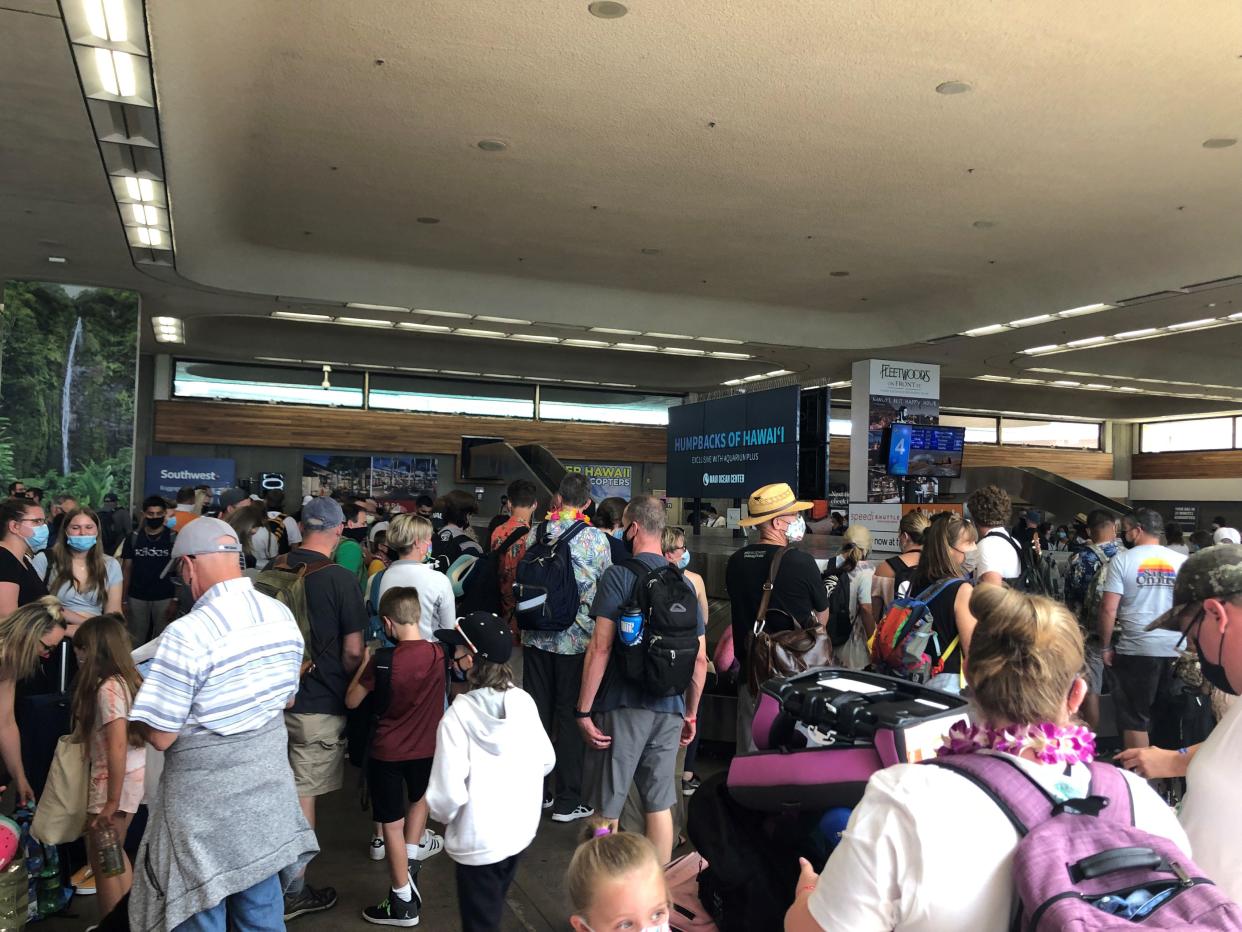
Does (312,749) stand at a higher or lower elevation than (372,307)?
lower

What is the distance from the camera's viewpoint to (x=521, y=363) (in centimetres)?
1967

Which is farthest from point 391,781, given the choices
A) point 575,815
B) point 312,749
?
point 575,815

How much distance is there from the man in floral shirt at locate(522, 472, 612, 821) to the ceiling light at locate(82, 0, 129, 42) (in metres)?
3.35

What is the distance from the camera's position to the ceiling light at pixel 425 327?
1395 cm

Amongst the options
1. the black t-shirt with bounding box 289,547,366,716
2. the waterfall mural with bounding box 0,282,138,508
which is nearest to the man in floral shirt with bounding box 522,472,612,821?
the black t-shirt with bounding box 289,547,366,716

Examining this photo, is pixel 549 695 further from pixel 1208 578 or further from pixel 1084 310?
pixel 1084 310

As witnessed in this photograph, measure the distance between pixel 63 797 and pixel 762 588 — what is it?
10.2 ft

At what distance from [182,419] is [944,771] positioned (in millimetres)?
19673

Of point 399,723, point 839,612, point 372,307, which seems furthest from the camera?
point 372,307

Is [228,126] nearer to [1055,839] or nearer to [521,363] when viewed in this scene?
[1055,839]

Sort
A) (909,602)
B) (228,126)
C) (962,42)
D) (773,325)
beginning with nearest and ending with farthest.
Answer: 1. (909,602)
2. (962,42)
3. (228,126)
4. (773,325)

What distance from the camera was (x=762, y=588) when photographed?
188 inches

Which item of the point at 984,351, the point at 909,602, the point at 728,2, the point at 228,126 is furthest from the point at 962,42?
the point at 984,351

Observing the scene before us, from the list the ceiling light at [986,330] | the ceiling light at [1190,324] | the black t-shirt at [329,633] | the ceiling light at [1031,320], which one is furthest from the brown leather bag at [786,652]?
the ceiling light at [1190,324]
